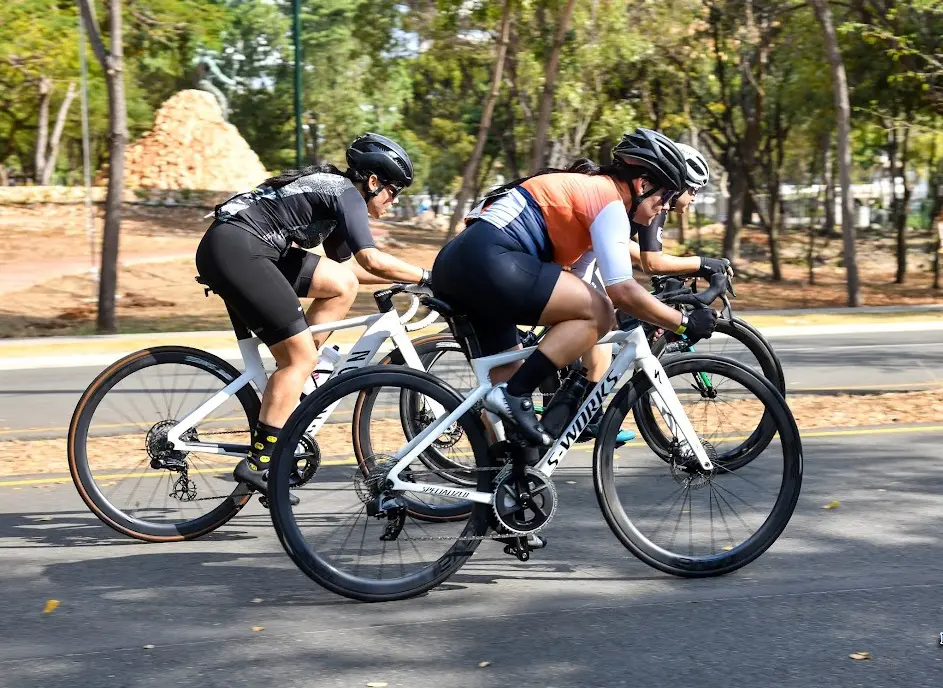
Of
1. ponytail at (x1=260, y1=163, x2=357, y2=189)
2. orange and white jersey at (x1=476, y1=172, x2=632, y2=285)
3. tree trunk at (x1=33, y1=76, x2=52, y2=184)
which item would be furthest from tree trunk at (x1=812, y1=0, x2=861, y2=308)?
tree trunk at (x1=33, y1=76, x2=52, y2=184)

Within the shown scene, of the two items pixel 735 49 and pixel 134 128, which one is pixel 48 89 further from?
pixel 735 49

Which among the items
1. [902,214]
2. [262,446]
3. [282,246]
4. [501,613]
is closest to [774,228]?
[902,214]

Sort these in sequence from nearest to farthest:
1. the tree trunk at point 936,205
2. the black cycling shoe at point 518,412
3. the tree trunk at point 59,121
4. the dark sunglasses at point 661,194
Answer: the black cycling shoe at point 518,412 < the dark sunglasses at point 661,194 < the tree trunk at point 936,205 < the tree trunk at point 59,121

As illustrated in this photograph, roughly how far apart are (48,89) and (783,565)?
3856 cm

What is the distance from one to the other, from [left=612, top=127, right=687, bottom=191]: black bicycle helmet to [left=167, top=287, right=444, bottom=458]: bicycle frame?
1.11 m

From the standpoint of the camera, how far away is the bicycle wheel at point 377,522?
4.96 metres

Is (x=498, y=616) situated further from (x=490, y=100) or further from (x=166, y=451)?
(x=490, y=100)

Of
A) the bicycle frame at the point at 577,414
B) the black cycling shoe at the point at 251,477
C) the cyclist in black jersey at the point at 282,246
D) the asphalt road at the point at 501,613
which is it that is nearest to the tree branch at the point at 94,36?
the asphalt road at the point at 501,613

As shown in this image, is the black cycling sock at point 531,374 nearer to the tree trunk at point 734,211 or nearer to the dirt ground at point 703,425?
the dirt ground at point 703,425

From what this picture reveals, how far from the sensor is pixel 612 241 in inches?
195

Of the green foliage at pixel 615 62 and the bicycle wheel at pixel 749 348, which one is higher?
the green foliage at pixel 615 62

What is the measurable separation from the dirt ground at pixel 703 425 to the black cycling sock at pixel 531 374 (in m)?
0.55

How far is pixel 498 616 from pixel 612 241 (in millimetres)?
1427

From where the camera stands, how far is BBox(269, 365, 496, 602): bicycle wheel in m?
4.96
